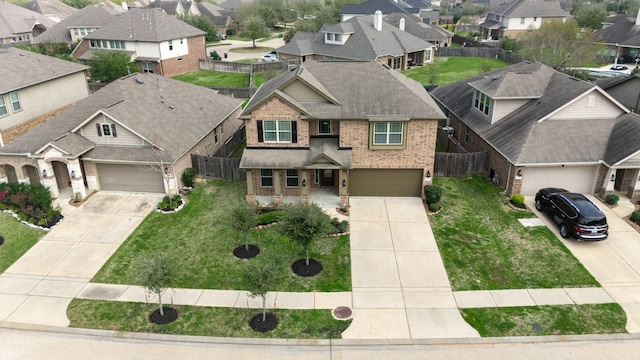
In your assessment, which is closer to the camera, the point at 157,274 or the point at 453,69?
the point at 157,274

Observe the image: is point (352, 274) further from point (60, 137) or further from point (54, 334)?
point (60, 137)

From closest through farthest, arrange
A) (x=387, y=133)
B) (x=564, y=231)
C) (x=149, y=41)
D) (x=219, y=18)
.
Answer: (x=564, y=231) < (x=387, y=133) < (x=149, y=41) < (x=219, y=18)

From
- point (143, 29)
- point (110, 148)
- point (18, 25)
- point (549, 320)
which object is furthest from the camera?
point (18, 25)

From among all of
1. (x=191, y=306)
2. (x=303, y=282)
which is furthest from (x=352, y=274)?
(x=191, y=306)

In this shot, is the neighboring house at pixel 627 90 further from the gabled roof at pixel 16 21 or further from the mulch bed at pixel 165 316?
the gabled roof at pixel 16 21

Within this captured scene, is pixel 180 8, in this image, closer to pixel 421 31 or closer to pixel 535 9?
pixel 421 31

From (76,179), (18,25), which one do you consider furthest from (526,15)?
(18,25)
